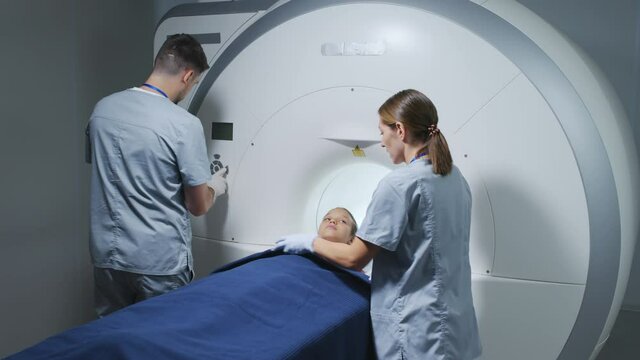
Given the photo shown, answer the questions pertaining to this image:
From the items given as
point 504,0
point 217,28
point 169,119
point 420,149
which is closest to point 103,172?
point 169,119

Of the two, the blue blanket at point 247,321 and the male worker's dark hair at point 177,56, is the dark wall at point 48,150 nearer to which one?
the male worker's dark hair at point 177,56

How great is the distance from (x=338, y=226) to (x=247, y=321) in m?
0.68

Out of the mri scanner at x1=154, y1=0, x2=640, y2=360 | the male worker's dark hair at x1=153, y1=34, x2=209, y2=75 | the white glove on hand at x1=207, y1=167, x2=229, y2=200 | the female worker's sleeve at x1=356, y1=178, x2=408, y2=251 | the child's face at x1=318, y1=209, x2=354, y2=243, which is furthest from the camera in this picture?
the white glove on hand at x1=207, y1=167, x2=229, y2=200

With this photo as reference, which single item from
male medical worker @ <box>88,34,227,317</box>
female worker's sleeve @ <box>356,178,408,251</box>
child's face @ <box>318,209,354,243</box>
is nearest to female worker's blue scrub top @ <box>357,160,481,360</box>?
female worker's sleeve @ <box>356,178,408,251</box>

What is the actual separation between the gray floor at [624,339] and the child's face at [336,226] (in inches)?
37.7

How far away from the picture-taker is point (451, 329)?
139cm

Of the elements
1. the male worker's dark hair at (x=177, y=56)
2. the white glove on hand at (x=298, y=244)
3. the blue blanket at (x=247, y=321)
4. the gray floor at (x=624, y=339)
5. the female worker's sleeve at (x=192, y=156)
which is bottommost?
the gray floor at (x=624, y=339)

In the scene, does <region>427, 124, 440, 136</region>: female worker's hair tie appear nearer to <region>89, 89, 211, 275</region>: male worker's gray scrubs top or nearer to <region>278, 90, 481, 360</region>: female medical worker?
<region>278, 90, 481, 360</region>: female medical worker

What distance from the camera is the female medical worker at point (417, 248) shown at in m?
1.38

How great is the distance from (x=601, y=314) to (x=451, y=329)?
51 cm

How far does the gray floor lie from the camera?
6.98 ft

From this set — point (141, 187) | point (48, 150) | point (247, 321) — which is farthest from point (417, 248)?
point (48, 150)

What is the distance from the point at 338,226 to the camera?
6.39 feet

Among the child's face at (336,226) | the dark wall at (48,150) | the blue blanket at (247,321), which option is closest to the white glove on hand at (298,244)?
the blue blanket at (247,321)
